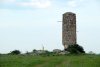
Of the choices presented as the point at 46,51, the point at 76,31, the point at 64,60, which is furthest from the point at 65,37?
the point at 64,60

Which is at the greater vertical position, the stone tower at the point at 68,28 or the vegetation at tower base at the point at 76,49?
the stone tower at the point at 68,28

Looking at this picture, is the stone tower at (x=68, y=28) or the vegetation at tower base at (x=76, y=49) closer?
the vegetation at tower base at (x=76, y=49)

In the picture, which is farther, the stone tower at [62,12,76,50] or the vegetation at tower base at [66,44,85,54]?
the stone tower at [62,12,76,50]

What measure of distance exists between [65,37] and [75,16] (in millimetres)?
3270

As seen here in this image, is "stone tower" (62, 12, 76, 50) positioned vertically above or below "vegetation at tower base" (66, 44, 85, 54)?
above

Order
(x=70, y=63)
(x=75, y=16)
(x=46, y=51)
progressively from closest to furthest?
(x=70, y=63)
(x=46, y=51)
(x=75, y=16)

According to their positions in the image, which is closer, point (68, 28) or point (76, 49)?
point (76, 49)

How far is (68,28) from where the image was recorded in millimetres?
64562

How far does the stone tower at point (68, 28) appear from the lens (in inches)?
2514

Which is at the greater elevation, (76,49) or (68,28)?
(68,28)

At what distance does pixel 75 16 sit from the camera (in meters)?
63.7

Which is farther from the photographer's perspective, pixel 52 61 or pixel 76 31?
pixel 76 31

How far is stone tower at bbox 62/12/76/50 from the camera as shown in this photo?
6384 cm

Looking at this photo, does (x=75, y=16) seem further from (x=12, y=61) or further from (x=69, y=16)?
(x=12, y=61)
